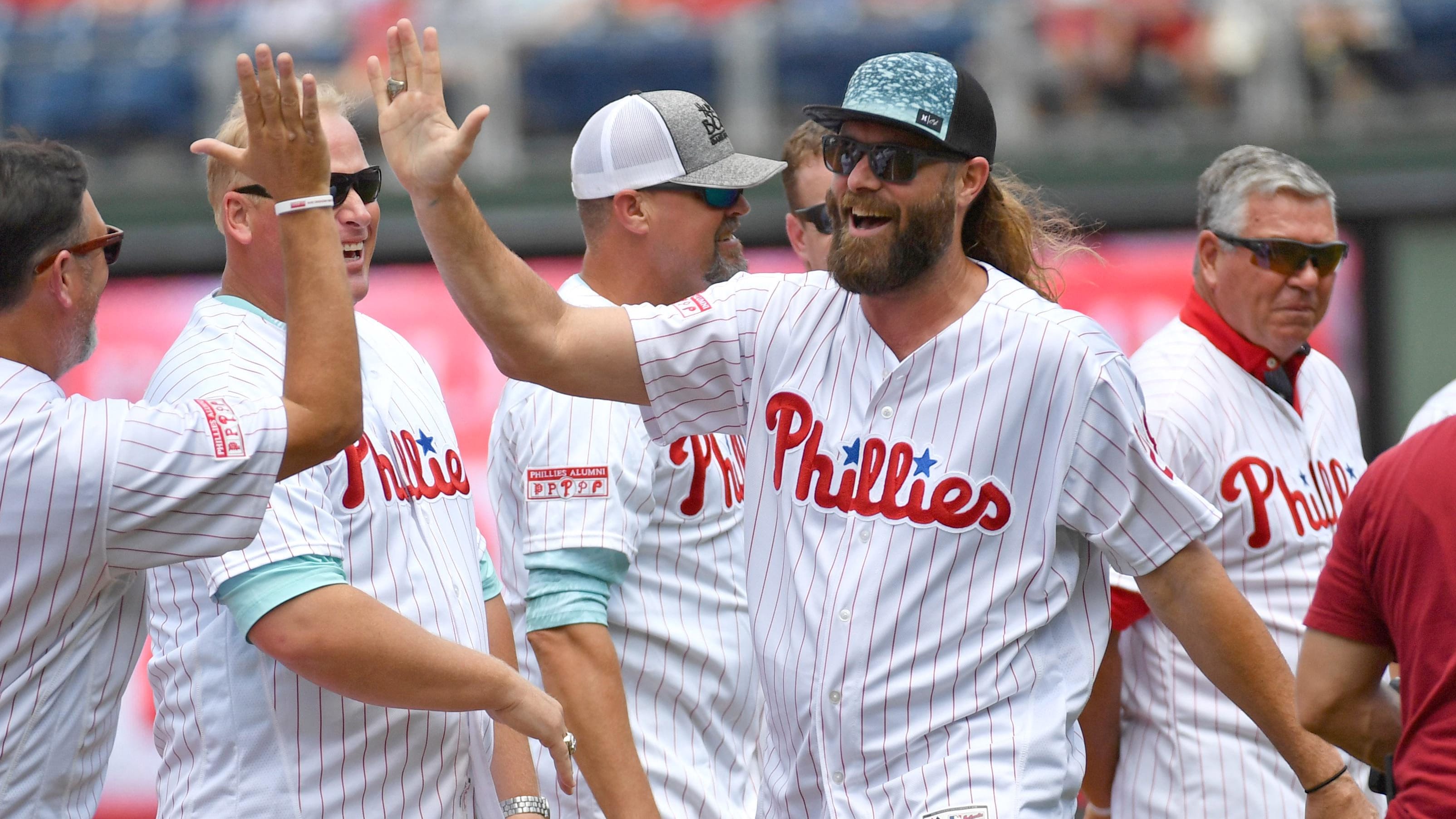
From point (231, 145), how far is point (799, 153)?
2259mm

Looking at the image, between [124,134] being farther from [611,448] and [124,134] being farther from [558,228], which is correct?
[611,448]

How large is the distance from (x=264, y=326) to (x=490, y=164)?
697 cm

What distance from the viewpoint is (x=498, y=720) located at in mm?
3207

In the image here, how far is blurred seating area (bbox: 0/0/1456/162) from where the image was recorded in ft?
33.1

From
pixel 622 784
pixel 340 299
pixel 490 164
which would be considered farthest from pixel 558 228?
pixel 340 299

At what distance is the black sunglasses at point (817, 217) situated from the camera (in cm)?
484

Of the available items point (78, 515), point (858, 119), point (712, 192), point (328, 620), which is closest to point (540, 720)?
point (328, 620)

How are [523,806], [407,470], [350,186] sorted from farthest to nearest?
1. [523,806]
2. [350,186]
3. [407,470]

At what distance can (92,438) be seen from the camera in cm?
257

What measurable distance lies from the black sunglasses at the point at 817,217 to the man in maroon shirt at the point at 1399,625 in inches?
85.4

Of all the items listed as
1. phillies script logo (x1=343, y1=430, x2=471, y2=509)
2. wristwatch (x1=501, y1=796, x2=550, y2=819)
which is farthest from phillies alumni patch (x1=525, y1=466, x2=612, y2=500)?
wristwatch (x1=501, y1=796, x2=550, y2=819)

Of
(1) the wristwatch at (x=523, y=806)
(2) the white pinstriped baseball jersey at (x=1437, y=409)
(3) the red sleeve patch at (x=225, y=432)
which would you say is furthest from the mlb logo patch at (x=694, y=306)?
(2) the white pinstriped baseball jersey at (x=1437, y=409)

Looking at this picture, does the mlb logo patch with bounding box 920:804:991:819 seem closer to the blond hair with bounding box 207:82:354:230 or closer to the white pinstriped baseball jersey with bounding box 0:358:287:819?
the white pinstriped baseball jersey with bounding box 0:358:287:819

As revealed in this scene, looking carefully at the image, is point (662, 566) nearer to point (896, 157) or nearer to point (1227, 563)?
point (896, 157)
